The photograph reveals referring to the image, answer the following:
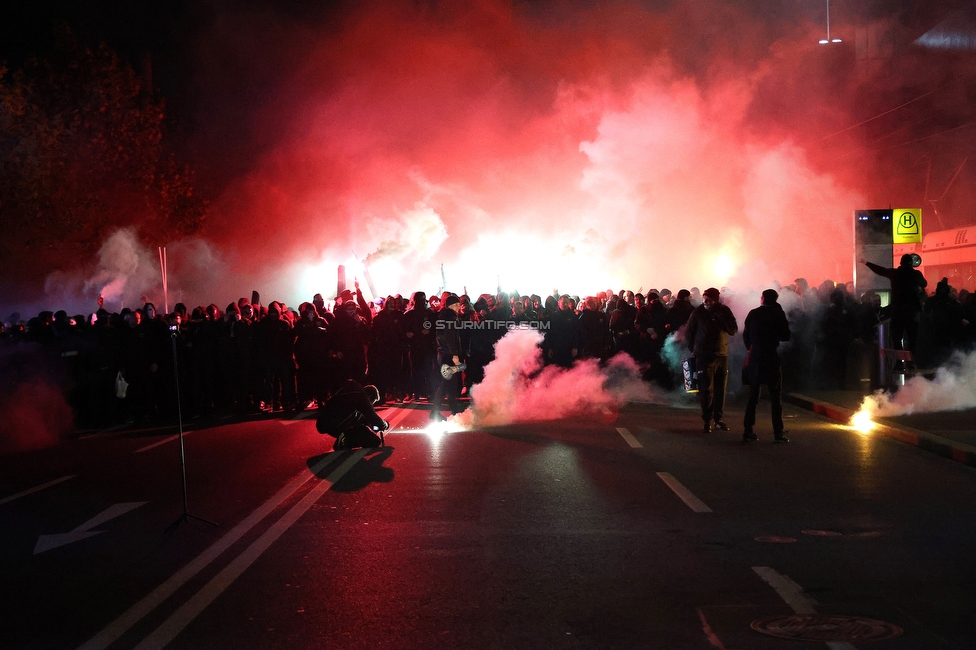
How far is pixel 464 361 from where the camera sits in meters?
14.2

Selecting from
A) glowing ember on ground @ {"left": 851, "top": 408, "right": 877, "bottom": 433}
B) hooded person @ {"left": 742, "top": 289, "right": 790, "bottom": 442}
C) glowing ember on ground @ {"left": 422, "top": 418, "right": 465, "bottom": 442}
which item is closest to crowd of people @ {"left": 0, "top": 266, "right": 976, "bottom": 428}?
glowing ember on ground @ {"left": 422, "top": 418, "right": 465, "bottom": 442}

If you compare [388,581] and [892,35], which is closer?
[388,581]

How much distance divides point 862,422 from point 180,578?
9.63 m

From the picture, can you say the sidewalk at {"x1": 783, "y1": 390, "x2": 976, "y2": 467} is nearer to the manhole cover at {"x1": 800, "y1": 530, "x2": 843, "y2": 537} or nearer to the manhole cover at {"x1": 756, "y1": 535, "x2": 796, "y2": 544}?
the manhole cover at {"x1": 800, "y1": 530, "x2": 843, "y2": 537}

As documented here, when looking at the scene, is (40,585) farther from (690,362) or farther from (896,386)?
(896,386)

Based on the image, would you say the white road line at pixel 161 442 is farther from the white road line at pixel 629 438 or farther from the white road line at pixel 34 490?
the white road line at pixel 629 438

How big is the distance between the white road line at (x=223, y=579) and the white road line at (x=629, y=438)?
12.5 ft

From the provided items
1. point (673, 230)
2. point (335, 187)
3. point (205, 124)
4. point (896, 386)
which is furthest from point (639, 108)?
Result: point (896, 386)

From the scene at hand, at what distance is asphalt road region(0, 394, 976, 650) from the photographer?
195 inches

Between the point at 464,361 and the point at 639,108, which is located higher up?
the point at 639,108

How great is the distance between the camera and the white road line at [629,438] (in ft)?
37.2

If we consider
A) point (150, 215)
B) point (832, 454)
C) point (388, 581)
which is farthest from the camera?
point (150, 215)

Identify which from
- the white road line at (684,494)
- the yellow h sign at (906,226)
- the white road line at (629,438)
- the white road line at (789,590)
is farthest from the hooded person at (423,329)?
the yellow h sign at (906,226)

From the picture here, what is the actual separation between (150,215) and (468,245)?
644 inches
